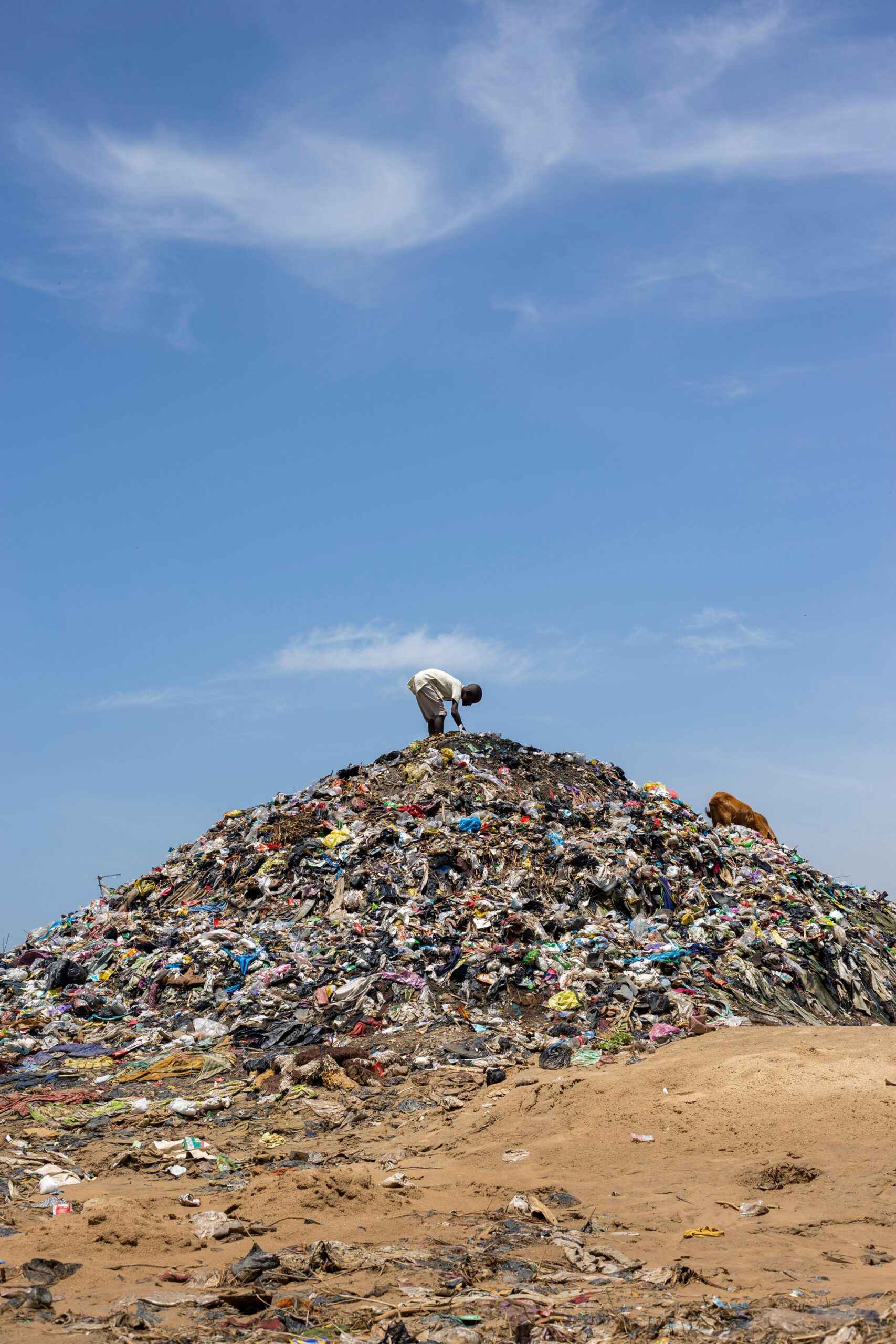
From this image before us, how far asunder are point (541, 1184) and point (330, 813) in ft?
27.9

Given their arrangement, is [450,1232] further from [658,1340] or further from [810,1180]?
[810,1180]

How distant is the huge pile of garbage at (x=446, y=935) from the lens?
33.3ft

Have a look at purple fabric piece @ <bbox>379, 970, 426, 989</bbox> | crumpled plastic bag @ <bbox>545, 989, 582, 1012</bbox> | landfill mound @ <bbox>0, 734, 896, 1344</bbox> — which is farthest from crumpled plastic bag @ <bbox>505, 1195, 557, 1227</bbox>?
purple fabric piece @ <bbox>379, 970, 426, 989</bbox>

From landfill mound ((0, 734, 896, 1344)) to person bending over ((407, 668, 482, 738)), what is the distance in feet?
1.89

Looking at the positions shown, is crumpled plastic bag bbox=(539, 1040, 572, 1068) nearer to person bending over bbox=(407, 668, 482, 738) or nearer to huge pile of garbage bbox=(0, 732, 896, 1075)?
huge pile of garbage bbox=(0, 732, 896, 1075)

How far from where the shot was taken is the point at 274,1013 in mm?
10445

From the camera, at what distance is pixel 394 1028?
10.1m

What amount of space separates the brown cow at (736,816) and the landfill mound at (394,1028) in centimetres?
152

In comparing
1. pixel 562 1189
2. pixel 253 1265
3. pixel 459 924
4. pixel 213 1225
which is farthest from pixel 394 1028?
pixel 253 1265

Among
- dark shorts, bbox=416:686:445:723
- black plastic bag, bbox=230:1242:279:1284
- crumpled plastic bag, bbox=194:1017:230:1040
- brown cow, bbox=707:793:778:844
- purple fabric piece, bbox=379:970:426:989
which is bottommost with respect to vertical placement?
black plastic bag, bbox=230:1242:279:1284

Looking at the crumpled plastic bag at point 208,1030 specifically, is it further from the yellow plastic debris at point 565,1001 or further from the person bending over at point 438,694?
the person bending over at point 438,694

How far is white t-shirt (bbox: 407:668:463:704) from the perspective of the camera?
52.6ft

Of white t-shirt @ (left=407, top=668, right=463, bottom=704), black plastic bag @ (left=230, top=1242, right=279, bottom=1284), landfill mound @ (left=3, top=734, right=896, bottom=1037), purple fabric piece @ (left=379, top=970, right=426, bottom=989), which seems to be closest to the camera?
black plastic bag @ (left=230, top=1242, right=279, bottom=1284)

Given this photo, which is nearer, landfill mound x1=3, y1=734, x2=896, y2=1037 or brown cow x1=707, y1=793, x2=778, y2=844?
landfill mound x1=3, y1=734, x2=896, y2=1037
